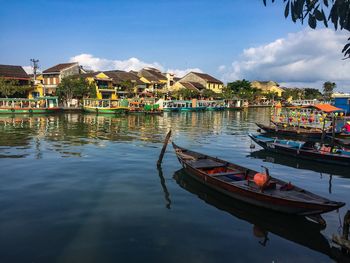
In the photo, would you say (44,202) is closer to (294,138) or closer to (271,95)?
(294,138)

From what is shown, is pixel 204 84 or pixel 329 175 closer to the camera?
pixel 329 175

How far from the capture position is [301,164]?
20.7 meters

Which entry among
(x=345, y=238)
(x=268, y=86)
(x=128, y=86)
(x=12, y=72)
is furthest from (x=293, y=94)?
(x=345, y=238)

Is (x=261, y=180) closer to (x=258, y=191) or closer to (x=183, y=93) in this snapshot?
(x=258, y=191)

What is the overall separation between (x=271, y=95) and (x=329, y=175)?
360 ft

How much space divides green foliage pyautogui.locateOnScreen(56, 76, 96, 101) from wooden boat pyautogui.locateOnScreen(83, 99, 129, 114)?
102 inches

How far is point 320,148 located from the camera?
2133cm

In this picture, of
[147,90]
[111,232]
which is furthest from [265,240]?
[147,90]

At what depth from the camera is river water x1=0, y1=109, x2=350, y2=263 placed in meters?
9.09

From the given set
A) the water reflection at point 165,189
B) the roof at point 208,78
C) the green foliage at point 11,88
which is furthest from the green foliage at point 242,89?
the water reflection at point 165,189

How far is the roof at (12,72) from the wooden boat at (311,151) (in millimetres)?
56362

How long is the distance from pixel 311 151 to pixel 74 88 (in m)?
54.4

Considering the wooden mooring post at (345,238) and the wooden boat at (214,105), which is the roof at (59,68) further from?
the wooden mooring post at (345,238)

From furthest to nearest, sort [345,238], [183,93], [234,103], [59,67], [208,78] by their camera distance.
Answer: [208,78]
[234,103]
[183,93]
[59,67]
[345,238]
